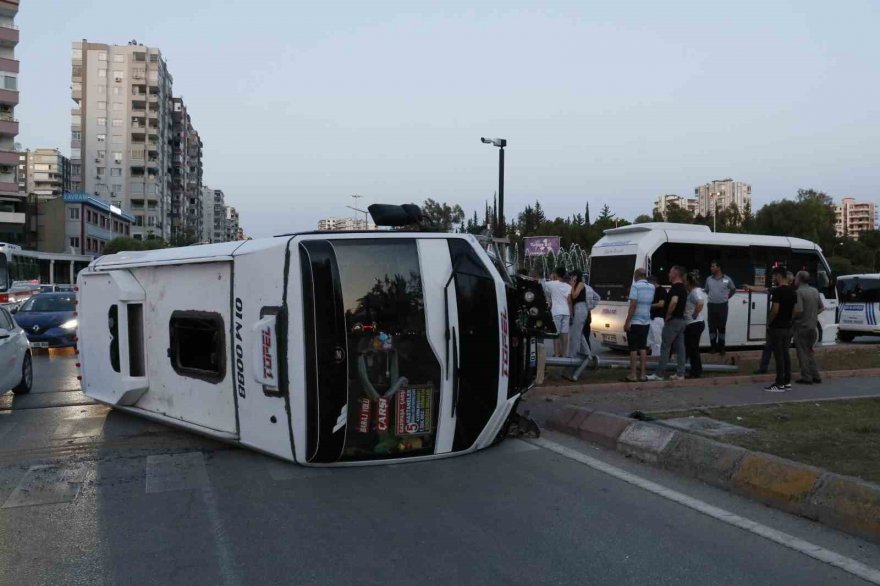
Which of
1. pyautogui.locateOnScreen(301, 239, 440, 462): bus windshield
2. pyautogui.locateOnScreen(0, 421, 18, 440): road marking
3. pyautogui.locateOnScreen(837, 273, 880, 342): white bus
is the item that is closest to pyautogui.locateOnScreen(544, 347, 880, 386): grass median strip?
pyautogui.locateOnScreen(301, 239, 440, 462): bus windshield

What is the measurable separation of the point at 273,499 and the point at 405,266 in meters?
2.16

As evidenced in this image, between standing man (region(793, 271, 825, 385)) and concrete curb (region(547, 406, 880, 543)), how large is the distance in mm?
4846

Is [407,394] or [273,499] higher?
[407,394]

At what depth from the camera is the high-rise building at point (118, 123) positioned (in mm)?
98562

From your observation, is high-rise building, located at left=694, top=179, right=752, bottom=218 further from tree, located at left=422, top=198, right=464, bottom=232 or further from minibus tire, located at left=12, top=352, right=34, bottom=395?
minibus tire, located at left=12, top=352, right=34, bottom=395

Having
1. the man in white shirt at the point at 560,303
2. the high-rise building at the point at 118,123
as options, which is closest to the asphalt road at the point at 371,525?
the man in white shirt at the point at 560,303

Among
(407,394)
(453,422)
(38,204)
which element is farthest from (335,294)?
(38,204)

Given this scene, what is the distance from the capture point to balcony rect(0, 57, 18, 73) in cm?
6038

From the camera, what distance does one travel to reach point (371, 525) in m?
4.88

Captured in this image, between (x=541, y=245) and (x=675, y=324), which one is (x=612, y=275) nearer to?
(x=675, y=324)

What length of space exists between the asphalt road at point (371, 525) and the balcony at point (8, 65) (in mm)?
65489

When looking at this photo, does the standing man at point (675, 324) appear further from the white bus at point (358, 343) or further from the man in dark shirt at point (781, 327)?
the white bus at point (358, 343)

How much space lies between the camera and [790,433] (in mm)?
6961

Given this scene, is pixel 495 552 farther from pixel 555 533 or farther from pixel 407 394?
pixel 407 394
